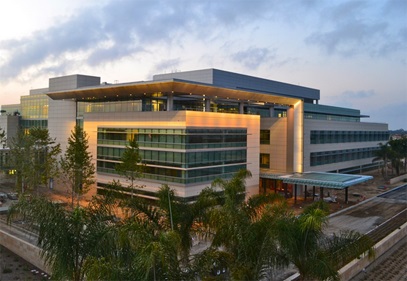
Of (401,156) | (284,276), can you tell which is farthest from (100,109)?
(401,156)

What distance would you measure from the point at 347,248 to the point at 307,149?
116 feet

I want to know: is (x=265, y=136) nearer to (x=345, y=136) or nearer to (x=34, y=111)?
(x=345, y=136)

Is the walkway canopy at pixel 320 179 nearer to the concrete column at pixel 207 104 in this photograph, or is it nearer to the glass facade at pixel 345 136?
the glass facade at pixel 345 136

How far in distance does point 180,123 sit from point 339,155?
110 feet

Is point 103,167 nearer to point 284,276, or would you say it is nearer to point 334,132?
point 284,276

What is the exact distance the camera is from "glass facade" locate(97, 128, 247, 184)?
1302 inches

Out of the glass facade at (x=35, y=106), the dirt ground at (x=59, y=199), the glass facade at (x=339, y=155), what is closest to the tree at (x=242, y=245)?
the dirt ground at (x=59, y=199)

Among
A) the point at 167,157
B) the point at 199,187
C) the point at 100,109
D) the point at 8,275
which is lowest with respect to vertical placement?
the point at 8,275

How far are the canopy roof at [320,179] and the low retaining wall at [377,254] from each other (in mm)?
7775

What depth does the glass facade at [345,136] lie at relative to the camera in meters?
49.9

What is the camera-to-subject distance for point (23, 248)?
23734mm

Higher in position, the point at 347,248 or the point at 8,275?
the point at 347,248

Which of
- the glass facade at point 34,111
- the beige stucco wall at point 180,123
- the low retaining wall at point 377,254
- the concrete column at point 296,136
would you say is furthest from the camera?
the glass facade at point 34,111

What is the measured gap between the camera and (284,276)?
19.7 meters
